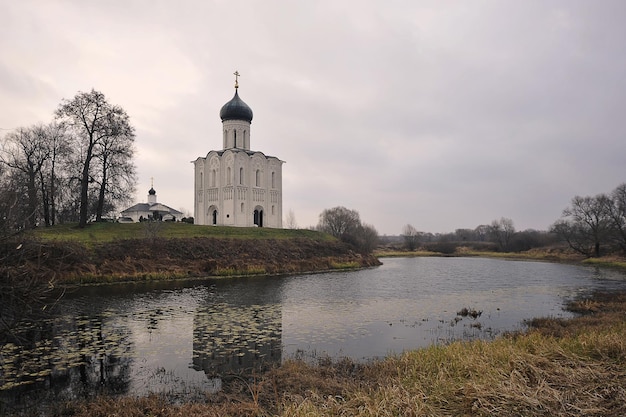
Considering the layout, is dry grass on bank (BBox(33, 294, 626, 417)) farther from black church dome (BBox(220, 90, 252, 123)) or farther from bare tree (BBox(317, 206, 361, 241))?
bare tree (BBox(317, 206, 361, 241))

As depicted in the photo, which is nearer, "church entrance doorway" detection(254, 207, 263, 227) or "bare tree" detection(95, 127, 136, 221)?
"bare tree" detection(95, 127, 136, 221)

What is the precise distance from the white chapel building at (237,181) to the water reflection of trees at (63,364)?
34113mm

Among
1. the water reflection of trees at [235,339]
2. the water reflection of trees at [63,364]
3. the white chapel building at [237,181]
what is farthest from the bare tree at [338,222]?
the water reflection of trees at [63,364]

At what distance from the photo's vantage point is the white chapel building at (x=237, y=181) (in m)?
46.7

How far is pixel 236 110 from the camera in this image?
48.1m

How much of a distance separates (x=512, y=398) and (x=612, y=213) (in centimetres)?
5974

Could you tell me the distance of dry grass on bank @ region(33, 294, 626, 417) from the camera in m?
5.82

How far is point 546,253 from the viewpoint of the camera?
6481 cm

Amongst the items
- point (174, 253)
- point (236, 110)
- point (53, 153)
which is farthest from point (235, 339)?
point (236, 110)

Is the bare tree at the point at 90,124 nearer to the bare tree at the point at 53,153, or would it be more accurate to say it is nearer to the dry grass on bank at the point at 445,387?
the bare tree at the point at 53,153

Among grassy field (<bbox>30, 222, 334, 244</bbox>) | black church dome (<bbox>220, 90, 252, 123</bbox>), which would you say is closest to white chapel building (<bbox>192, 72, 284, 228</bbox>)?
black church dome (<bbox>220, 90, 252, 123</bbox>)

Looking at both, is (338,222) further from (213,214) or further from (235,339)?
(235,339)

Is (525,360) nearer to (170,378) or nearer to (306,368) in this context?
(306,368)

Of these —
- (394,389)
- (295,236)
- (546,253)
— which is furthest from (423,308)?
(546,253)
